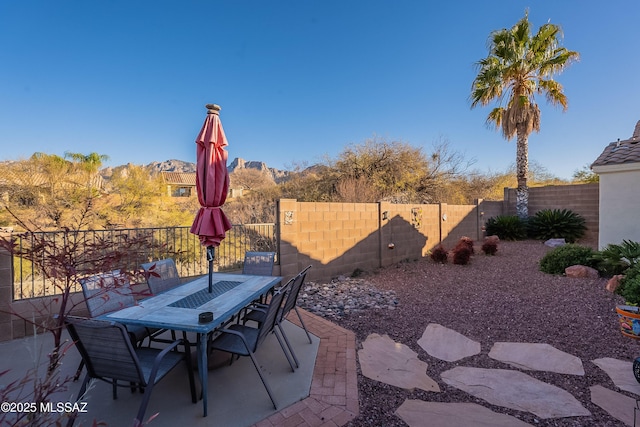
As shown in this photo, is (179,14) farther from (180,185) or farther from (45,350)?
(180,185)

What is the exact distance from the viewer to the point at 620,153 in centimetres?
658

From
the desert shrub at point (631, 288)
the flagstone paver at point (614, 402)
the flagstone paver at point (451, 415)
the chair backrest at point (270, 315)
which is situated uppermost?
the chair backrest at point (270, 315)

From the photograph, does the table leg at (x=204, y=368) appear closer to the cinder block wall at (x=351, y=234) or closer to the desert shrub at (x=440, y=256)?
the cinder block wall at (x=351, y=234)

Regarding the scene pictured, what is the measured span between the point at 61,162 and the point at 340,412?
1367 cm

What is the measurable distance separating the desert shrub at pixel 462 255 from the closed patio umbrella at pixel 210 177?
6.92m

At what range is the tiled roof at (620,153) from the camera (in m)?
6.16

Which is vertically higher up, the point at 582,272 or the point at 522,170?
the point at 522,170

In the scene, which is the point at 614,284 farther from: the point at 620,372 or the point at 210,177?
the point at 210,177

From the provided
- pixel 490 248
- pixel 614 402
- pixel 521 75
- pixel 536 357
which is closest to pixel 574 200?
pixel 521 75

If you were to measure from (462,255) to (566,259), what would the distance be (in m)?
2.21

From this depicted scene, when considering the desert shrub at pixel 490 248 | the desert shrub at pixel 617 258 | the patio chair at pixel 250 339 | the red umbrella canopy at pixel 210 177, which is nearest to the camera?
the patio chair at pixel 250 339

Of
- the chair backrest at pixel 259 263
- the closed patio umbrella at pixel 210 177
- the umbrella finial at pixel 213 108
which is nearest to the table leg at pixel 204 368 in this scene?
the closed patio umbrella at pixel 210 177

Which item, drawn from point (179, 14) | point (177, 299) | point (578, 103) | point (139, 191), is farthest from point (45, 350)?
point (578, 103)

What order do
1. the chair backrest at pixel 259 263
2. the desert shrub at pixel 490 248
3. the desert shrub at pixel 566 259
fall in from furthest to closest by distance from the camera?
the desert shrub at pixel 490 248 < the desert shrub at pixel 566 259 < the chair backrest at pixel 259 263
